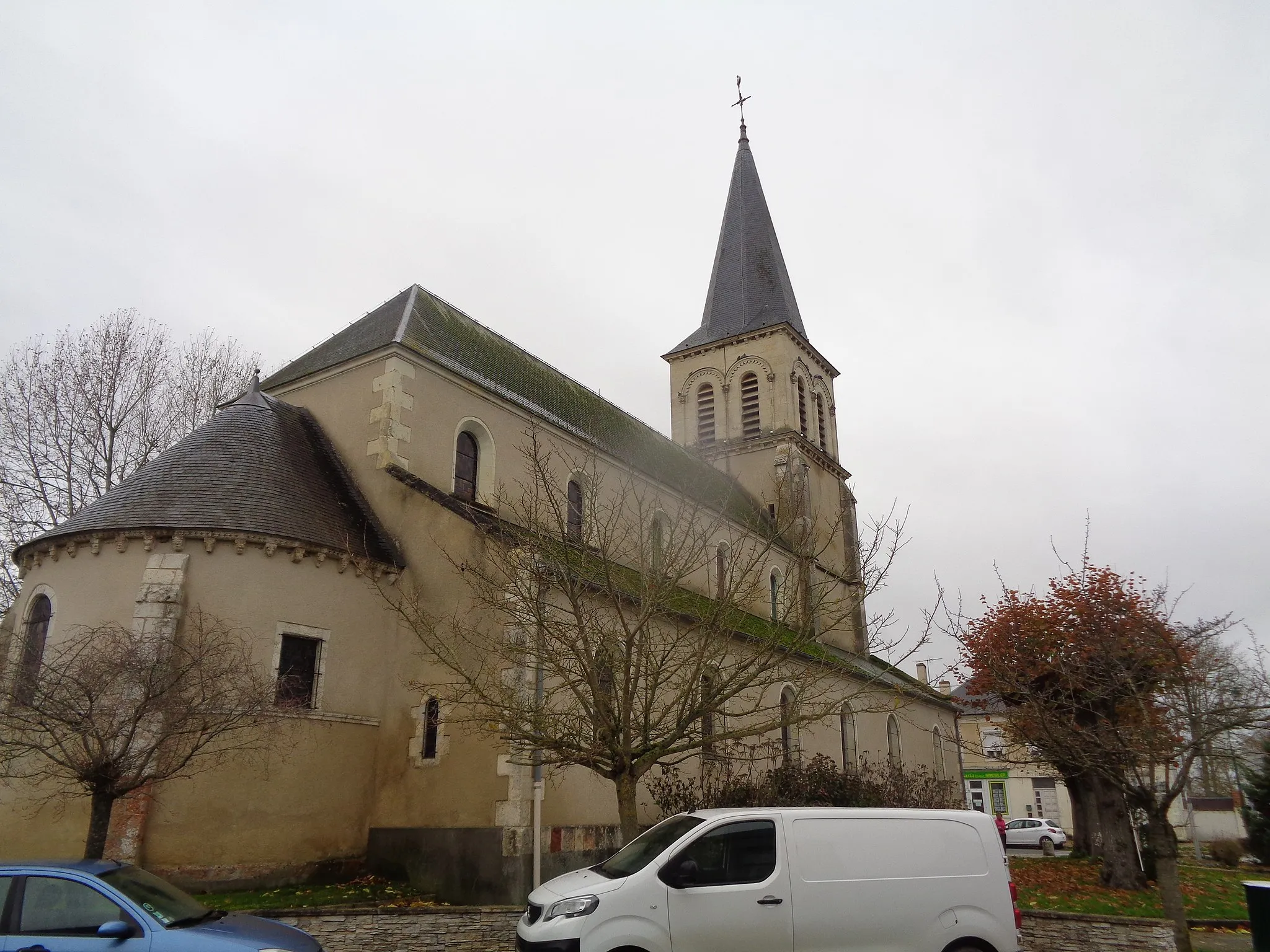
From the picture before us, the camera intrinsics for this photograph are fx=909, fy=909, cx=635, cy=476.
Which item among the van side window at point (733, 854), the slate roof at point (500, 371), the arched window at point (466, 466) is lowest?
the van side window at point (733, 854)

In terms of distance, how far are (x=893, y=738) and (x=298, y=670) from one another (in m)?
19.5

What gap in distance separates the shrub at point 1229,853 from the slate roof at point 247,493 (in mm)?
21560

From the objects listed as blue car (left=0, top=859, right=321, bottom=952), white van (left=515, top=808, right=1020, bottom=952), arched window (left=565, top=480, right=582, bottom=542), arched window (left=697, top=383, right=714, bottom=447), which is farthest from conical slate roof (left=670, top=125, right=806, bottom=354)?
blue car (left=0, top=859, right=321, bottom=952)

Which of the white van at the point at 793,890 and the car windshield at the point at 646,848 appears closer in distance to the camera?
the white van at the point at 793,890

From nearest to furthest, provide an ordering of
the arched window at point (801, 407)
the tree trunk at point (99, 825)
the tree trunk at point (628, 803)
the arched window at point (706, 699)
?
the tree trunk at point (99, 825)
the tree trunk at point (628, 803)
the arched window at point (706, 699)
the arched window at point (801, 407)

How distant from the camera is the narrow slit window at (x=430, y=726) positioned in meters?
14.2

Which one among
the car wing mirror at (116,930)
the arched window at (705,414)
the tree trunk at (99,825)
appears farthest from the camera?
the arched window at (705,414)

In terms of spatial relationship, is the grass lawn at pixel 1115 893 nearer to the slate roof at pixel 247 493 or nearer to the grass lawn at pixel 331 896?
the grass lawn at pixel 331 896

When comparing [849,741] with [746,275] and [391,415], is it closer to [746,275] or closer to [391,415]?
[391,415]

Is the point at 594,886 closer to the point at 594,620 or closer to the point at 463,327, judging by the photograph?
the point at 594,620

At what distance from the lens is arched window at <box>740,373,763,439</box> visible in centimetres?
3278

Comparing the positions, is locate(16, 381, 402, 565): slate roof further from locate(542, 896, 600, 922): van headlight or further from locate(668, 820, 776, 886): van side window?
locate(668, 820, 776, 886): van side window

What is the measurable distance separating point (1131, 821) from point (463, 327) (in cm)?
1682

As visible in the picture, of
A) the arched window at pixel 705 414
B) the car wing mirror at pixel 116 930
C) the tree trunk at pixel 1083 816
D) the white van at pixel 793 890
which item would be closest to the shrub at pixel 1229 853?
the tree trunk at pixel 1083 816
